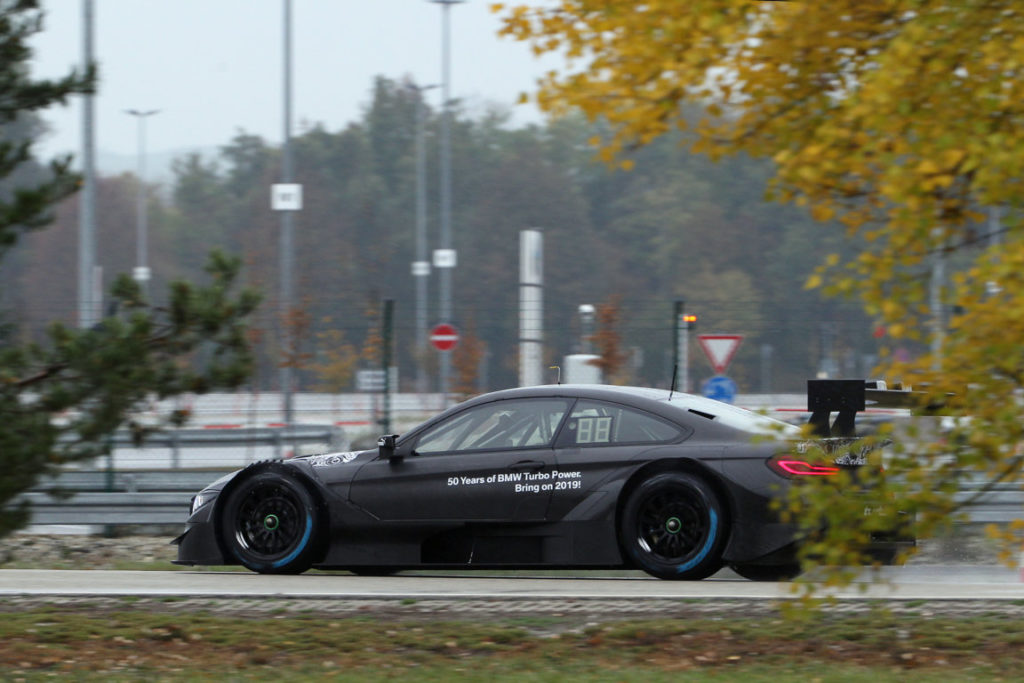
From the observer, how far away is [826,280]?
630 cm

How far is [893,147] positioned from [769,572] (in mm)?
4551

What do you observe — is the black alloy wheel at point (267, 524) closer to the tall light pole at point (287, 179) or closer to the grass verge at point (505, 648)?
the grass verge at point (505, 648)

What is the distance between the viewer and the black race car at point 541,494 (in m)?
8.99

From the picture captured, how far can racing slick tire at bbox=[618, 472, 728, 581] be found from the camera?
29.6ft

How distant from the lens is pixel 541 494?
9367 millimetres

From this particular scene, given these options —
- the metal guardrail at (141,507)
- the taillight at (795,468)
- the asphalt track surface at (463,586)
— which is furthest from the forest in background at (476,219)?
the taillight at (795,468)

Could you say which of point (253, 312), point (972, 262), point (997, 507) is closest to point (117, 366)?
point (253, 312)

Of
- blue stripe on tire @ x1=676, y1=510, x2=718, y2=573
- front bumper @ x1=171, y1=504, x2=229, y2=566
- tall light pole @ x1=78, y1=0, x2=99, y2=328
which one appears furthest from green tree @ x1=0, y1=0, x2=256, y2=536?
tall light pole @ x1=78, y1=0, x2=99, y2=328

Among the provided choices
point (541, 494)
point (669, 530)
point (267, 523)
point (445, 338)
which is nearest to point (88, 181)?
point (445, 338)

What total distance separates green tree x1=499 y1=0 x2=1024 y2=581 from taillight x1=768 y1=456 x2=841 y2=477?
2277 mm

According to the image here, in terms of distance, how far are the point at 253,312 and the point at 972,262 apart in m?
3.70

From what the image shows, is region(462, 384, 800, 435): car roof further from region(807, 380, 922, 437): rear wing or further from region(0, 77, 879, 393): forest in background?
region(0, 77, 879, 393): forest in background

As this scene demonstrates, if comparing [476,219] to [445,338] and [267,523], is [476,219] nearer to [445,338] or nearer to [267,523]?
[445,338]

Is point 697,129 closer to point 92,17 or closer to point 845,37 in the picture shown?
point 845,37
